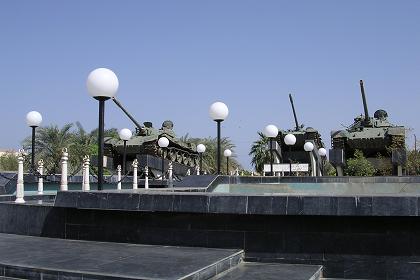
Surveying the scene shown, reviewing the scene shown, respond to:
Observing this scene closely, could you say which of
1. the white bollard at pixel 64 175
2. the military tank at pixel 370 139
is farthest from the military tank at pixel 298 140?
the white bollard at pixel 64 175

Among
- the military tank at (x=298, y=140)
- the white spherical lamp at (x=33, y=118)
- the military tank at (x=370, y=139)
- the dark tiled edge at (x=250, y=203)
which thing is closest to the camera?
the dark tiled edge at (x=250, y=203)

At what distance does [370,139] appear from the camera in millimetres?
34000

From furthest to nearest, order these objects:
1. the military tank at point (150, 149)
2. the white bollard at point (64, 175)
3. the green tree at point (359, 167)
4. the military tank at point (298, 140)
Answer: the military tank at point (298, 140), the green tree at point (359, 167), the military tank at point (150, 149), the white bollard at point (64, 175)

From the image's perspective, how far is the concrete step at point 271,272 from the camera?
4.64 metres

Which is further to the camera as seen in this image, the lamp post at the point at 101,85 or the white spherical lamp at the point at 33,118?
the white spherical lamp at the point at 33,118

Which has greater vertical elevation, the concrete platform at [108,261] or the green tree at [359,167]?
the green tree at [359,167]

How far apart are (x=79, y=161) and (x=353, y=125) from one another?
68.9 ft

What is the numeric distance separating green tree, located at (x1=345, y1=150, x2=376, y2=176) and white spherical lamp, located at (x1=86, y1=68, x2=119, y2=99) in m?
27.0

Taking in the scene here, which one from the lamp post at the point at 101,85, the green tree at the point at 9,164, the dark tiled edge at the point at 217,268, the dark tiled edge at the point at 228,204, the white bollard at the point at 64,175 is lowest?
the dark tiled edge at the point at 217,268

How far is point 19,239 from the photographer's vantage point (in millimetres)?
6617

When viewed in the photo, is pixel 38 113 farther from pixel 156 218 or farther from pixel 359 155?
pixel 359 155

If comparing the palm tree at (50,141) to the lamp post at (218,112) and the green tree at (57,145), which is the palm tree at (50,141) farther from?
the lamp post at (218,112)

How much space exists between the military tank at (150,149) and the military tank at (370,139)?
11204 millimetres

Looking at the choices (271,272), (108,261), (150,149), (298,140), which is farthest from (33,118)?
(298,140)
